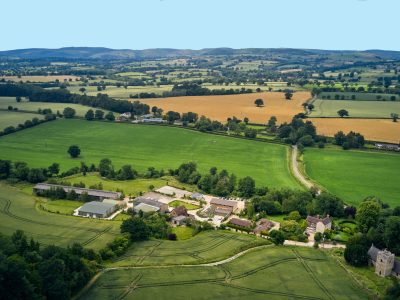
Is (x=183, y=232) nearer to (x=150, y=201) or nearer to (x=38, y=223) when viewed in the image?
(x=150, y=201)

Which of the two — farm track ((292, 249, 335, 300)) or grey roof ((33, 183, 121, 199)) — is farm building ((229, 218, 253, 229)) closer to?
farm track ((292, 249, 335, 300))

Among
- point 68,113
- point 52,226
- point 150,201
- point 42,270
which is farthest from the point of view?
point 68,113

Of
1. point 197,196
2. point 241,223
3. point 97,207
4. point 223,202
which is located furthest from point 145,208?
point 241,223

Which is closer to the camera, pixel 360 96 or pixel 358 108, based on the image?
pixel 358 108

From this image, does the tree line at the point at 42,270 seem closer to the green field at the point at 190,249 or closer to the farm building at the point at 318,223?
the green field at the point at 190,249

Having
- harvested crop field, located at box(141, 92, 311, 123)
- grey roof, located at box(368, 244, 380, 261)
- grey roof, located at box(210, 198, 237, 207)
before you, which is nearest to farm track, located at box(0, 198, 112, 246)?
grey roof, located at box(210, 198, 237, 207)

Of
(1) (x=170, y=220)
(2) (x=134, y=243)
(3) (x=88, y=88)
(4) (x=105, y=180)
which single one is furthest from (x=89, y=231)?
(3) (x=88, y=88)
